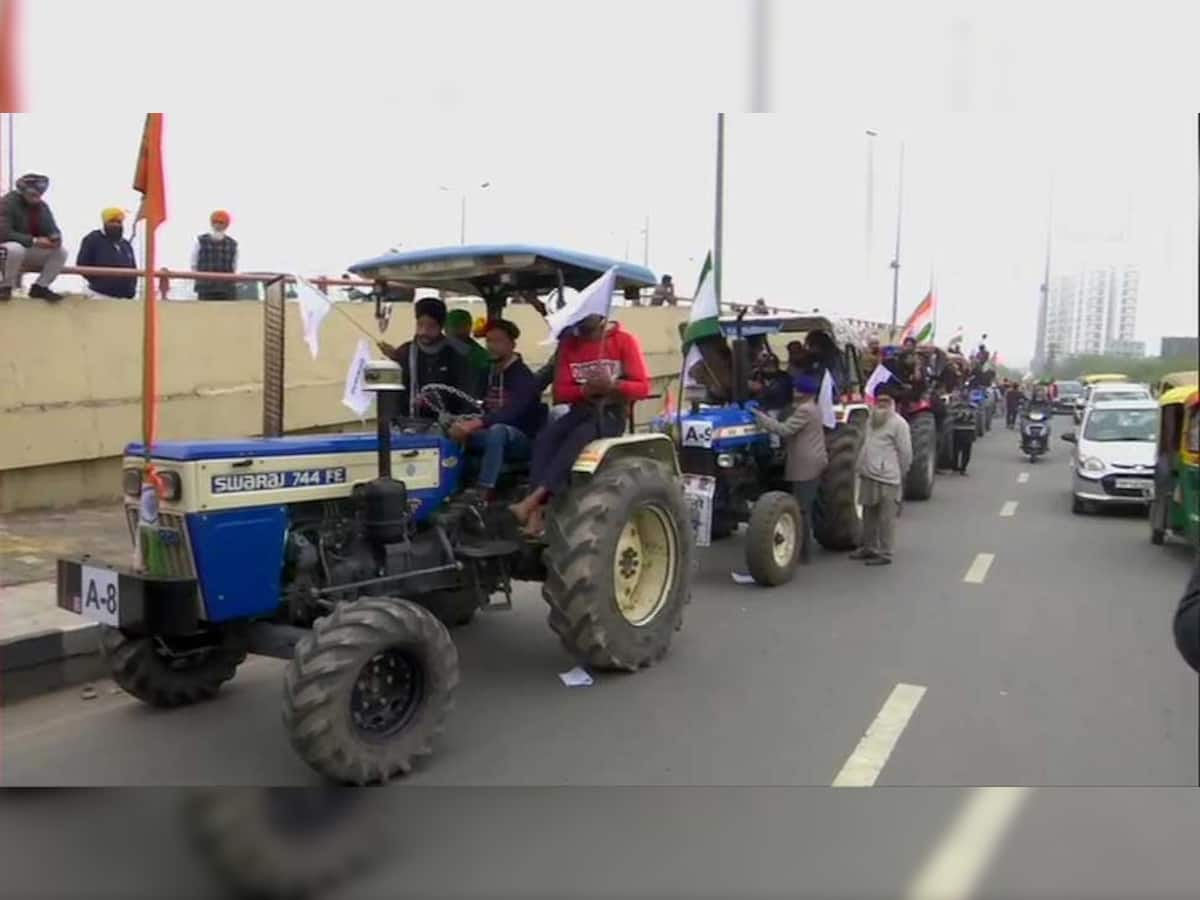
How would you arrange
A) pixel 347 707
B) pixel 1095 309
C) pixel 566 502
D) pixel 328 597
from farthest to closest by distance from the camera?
1. pixel 566 502
2. pixel 328 597
3. pixel 347 707
4. pixel 1095 309

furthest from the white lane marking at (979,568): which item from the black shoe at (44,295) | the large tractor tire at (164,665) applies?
the black shoe at (44,295)

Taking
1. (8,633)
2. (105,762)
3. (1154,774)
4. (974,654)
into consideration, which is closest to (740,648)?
(974,654)

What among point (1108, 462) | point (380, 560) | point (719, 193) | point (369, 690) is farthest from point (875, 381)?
point (719, 193)

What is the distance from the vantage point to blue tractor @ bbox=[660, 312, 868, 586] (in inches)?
283

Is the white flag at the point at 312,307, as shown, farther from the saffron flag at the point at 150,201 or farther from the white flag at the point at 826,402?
the white flag at the point at 826,402

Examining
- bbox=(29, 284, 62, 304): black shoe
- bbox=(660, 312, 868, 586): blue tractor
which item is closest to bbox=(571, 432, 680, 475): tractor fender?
bbox=(660, 312, 868, 586): blue tractor

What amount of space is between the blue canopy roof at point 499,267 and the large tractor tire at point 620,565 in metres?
0.94

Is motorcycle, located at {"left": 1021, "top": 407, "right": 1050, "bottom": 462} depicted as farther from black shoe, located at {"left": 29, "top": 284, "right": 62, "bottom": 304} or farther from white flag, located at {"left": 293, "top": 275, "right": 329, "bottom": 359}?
black shoe, located at {"left": 29, "top": 284, "right": 62, "bottom": 304}

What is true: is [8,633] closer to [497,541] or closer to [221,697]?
[221,697]

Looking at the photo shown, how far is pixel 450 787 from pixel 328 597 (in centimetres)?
114

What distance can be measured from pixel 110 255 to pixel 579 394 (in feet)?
7.19

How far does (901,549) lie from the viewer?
8680 mm

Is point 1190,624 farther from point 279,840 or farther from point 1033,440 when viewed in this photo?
point 1033,440

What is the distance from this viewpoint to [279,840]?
104 inches
